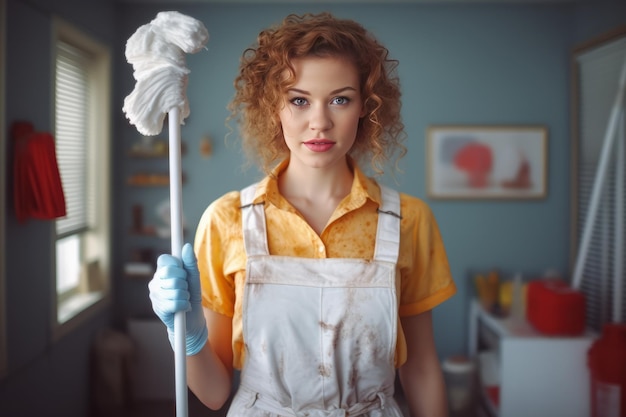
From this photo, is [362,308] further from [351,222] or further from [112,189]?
[112,189]

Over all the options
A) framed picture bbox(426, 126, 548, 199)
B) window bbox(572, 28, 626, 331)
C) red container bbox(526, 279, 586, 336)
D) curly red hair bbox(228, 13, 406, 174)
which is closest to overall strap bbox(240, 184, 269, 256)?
curly red hair bbox(228, 13, 406, 174)

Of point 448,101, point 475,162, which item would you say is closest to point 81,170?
point 448,101

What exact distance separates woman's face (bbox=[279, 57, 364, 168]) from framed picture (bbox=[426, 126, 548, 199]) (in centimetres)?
262

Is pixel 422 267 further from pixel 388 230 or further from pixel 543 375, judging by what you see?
pixel 543 375

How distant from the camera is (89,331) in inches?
125

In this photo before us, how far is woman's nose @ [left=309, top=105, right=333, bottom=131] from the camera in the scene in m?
1.00

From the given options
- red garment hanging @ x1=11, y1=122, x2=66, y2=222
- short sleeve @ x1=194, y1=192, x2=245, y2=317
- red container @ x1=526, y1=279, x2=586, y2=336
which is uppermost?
red garment hanging @ x1=11, y1=122, x2=66, y2=222

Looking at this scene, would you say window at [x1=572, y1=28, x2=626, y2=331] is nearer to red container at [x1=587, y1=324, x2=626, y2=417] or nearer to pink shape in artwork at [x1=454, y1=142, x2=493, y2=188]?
red container at [x1=587, y1=324, x2=626, y2=417]

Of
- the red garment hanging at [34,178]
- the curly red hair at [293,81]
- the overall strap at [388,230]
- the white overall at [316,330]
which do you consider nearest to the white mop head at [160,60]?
the curly red hair at [293,81]

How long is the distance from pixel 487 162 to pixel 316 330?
2.80 m

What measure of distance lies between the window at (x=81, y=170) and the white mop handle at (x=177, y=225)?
2040 millimetres

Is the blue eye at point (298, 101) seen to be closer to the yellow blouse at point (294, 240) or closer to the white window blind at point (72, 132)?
the yellow blouse at point (294, 240)

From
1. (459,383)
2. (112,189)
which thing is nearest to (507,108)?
(459,383)

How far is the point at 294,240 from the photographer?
3.57 feet
